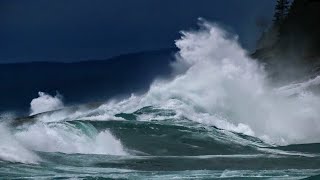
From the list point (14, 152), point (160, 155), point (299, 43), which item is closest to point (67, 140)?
point (160, 155)

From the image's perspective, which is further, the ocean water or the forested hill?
the forested hill

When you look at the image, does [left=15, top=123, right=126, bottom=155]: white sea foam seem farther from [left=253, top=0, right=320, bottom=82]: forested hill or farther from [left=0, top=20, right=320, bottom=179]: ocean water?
[left=253, top=0, right=320, bottom=82]: forested hill

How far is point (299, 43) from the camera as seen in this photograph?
63719 millimetres

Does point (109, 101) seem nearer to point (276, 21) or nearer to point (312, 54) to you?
point (312, 54)

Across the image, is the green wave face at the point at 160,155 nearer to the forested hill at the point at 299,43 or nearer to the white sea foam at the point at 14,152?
the white sea foam at the point at 14,152

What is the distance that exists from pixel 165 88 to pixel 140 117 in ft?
32.2

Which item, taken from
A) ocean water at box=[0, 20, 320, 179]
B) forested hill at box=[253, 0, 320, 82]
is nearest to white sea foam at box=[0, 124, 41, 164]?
ocean water at box=[0, 20, 320, 179]

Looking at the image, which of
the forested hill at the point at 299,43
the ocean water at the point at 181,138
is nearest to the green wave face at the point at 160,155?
the ocean water at the point at 181,138

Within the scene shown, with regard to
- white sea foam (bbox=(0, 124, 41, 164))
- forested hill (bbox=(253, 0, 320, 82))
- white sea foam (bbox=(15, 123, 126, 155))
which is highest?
forested hill (bbox=(253, 0, 320, 82))

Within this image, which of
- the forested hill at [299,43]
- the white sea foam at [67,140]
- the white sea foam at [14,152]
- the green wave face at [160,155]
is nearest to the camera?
the green wave face at [160,155]

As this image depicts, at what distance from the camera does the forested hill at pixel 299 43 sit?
6040 centimetres

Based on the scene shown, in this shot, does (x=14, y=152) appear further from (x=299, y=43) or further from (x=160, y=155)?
(x=299, y=43)

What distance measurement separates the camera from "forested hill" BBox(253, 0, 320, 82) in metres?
60.4

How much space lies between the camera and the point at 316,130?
133ft
